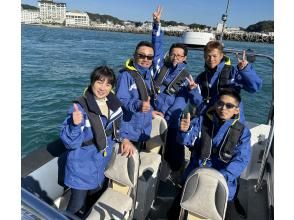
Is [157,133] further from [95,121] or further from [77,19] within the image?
[77,19]

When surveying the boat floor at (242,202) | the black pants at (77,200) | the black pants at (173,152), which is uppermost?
the black pants at (173,152)

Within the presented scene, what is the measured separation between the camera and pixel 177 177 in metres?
3.27

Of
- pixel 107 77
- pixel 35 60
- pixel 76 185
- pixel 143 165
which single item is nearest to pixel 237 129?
pixel 143 165

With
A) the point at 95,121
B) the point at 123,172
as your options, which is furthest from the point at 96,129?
the point at 123,172

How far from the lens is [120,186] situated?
7.38ft

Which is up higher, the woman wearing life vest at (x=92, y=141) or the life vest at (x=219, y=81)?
the life vest at (x=219, y=81)

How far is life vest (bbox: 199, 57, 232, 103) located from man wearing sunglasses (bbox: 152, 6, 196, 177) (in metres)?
0.17

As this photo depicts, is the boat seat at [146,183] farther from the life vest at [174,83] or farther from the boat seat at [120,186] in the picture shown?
the life vest at [174,83]

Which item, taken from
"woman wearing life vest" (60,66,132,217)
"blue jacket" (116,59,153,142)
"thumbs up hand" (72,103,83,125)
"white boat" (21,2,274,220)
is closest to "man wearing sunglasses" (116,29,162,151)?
"blue jacket" (116,59,153,142)

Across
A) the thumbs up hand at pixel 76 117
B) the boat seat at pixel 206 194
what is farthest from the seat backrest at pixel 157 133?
the thumbs up hand at pixel 76 117

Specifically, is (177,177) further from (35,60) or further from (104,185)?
(35,60)

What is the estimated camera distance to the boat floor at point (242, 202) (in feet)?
8.63

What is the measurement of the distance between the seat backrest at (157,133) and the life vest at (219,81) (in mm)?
548

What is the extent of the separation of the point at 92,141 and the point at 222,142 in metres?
1.02
